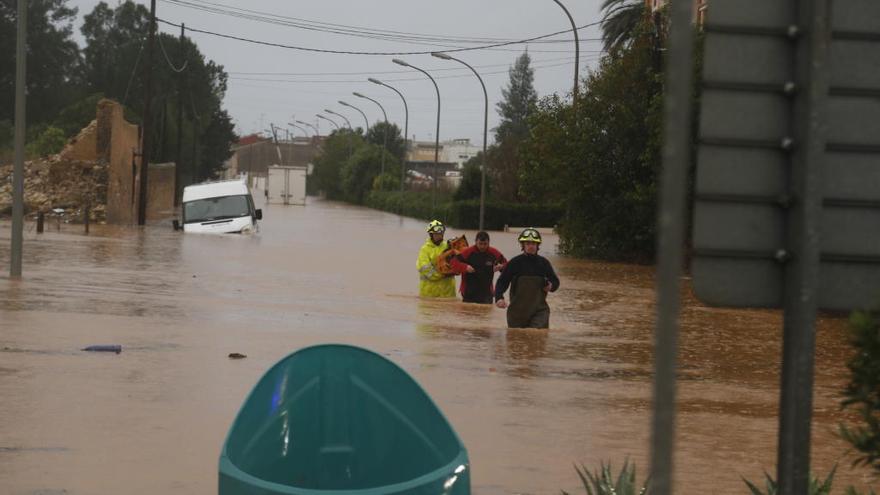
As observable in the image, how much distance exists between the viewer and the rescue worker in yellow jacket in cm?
1964

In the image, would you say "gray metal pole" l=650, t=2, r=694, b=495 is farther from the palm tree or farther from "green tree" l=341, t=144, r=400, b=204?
"green tree" l=341, t=144, r=400, b=204

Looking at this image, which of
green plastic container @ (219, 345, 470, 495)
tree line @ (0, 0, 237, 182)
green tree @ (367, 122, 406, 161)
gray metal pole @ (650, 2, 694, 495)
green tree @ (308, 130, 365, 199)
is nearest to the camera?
gray metal pole @ (650, 2, 694, 495)

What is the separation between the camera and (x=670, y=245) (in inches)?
132

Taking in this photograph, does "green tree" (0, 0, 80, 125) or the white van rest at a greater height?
"green tree" (0, 0, 80, 125)

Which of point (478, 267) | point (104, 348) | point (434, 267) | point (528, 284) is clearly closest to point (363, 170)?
point (434, 267)

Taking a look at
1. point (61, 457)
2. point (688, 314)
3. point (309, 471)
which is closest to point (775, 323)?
point (688, 314)

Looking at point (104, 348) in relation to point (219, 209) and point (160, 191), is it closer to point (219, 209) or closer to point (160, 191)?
point (219, 209)

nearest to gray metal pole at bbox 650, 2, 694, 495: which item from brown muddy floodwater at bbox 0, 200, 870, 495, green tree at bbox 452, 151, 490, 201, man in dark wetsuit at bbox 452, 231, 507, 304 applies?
brown muddy floodwater at bbox 0, 200, 870, 495

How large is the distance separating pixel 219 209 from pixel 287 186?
195 feet

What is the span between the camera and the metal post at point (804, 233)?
4383 millimetres

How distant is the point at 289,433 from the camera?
22.1 feet

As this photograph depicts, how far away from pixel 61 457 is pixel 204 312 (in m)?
10.7

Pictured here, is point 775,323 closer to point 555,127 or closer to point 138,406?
point 138,406

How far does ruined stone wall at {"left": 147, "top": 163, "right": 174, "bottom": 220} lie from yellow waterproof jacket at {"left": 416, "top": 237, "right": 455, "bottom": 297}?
153ft
